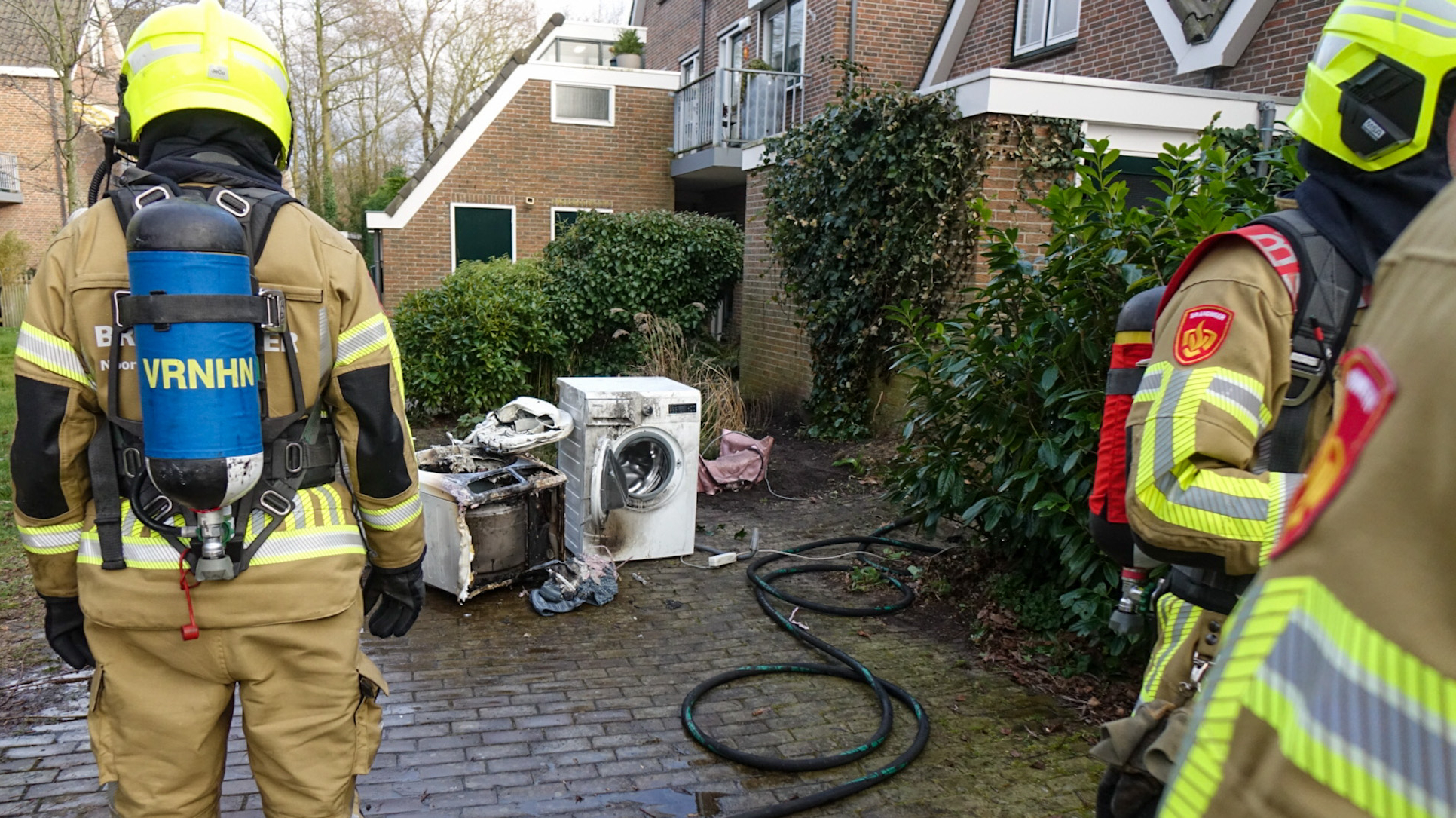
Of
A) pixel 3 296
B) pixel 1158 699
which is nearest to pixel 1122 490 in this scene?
pixel 1158 699

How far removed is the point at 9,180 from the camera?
2739cm

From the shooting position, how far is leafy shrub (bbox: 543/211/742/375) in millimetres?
11469

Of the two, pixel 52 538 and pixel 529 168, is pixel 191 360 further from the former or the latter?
pixel 529 168

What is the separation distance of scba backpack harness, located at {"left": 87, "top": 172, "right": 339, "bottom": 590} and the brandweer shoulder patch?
1.86 metres

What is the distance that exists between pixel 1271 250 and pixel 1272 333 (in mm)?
157

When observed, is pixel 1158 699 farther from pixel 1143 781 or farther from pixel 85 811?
pixel 85 811

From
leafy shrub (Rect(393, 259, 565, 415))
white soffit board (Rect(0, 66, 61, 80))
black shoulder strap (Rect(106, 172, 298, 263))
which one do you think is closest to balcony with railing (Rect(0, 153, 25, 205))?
white soffit board (Rect(0, 66, 61, 80))

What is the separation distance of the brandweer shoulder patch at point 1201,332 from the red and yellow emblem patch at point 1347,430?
0.90 m

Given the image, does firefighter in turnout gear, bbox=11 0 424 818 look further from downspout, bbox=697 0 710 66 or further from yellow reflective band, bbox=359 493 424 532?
downspout, bbox=697 0 710 66

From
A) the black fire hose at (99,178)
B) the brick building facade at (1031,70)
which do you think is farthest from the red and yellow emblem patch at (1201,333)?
the brick building facade at (1031,70)

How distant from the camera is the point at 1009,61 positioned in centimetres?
1259

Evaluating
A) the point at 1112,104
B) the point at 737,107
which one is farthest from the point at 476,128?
the point at 1112,104

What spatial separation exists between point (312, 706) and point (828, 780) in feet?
6.72

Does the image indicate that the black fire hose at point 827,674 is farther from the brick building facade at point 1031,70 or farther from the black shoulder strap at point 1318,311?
the brick building facade at point 1031,70
